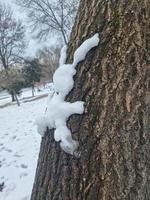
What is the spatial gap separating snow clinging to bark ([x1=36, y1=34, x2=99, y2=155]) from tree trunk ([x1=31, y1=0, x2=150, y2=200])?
30mm

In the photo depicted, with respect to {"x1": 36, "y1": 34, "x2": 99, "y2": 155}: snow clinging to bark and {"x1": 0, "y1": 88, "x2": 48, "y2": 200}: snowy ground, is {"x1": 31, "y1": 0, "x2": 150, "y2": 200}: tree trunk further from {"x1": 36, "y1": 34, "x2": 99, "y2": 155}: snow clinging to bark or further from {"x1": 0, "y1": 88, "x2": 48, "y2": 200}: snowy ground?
{"x1": 0, "y1": 88, "x2": 48, "y2": 200}: snowy ground

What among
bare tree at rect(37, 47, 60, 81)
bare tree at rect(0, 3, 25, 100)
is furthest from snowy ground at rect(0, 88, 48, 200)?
bare tree at rect(37, 47, 60, 81)

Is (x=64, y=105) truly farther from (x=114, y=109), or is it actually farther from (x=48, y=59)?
(x=48, y=59)

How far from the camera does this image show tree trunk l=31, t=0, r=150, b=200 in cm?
135

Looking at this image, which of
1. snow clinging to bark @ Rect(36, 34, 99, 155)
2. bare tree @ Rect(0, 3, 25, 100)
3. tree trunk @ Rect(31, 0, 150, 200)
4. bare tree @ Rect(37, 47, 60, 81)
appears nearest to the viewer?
tree trunk @ Rect(31, 0, 150, 200)

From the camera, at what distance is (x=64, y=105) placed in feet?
4.94

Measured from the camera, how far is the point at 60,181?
1.53 meters

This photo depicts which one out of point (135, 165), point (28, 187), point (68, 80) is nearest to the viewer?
point (135, 165)

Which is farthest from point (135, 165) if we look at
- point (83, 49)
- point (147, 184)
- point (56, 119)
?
point (83, 49)

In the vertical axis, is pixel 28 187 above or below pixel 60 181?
below

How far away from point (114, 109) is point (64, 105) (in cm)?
28

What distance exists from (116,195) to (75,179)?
22 cm

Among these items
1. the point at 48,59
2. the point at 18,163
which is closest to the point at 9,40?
the point at 18,163

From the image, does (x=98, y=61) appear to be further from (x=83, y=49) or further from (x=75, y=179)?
(x=75, y=179)
